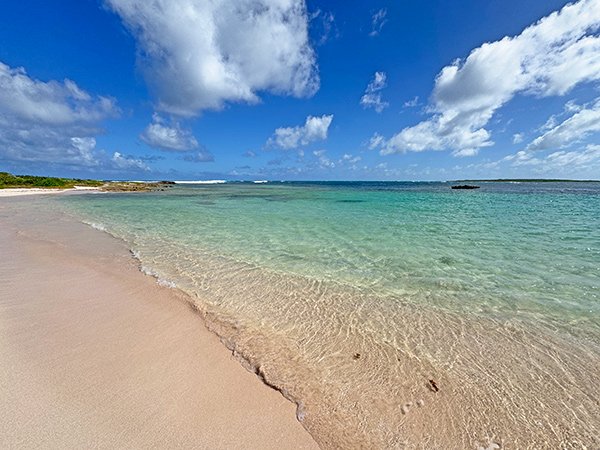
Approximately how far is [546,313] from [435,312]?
2353 mm

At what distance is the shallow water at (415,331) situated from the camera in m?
3.33

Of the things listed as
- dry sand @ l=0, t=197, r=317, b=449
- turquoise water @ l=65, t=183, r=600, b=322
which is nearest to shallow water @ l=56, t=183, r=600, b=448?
turquoise water @ l=65, t=183, r=600, b=322

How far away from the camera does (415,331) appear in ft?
17.6

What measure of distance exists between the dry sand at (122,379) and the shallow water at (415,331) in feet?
1.53

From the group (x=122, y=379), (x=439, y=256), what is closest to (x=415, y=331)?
(x=122, y=379)

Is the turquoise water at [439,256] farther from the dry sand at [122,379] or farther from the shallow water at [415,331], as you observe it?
the dry sand at [122,379]

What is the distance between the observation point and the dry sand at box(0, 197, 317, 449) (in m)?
2.98

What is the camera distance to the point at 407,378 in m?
4.05

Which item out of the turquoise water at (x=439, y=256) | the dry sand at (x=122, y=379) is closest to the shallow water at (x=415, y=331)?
the turquoise water at (x=439, y=256)

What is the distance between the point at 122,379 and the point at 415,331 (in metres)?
4.87

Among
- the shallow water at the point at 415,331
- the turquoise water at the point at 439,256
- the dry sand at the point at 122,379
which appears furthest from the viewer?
the turquoise water at the point at 439,256

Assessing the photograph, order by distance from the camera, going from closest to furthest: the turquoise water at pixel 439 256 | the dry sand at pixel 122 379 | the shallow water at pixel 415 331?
the dry sand at pixel 122 379, the shallow water at pixel 415 331, the turquoise water at pixel 439 256

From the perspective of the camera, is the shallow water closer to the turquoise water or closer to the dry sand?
the turquoise water

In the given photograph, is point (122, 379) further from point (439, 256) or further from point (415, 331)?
point (439, 256)
